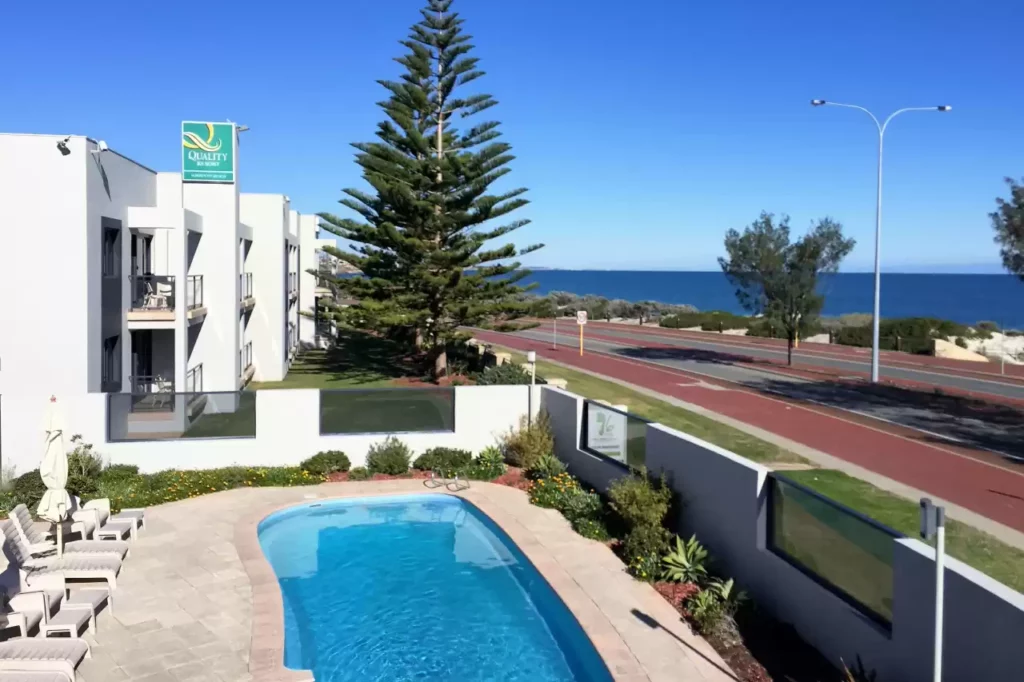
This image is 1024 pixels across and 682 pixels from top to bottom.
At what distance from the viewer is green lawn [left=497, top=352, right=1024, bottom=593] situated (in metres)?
7.79

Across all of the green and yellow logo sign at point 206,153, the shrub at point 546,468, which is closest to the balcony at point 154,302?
the green and yellow logo sign at point 206,153

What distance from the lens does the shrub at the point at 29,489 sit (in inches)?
512

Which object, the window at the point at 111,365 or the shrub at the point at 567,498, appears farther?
the window at the point at 111,365

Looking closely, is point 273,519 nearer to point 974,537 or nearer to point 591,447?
point 591,447

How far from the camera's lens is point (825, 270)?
101 feet

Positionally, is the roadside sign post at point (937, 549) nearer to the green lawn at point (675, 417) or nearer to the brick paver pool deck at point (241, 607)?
the brick paver pool deck at point (241, 607)

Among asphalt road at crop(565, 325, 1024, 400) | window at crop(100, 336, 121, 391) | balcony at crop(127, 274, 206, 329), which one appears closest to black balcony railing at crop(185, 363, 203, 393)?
balcony at crop(127, 274, 206, 329)

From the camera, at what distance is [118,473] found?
14438 mm

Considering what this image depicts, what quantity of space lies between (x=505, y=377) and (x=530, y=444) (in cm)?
472

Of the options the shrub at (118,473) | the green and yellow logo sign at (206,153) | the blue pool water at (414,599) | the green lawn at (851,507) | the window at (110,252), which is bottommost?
the blue pool water at (414,599)

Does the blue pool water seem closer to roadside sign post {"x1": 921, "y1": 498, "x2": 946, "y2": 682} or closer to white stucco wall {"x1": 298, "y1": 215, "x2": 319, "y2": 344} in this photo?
roadside sign post {"x1": 921, "y1": 498, "x2": 946, "y2": 682}

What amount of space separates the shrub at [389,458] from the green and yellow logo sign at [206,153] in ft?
31.7

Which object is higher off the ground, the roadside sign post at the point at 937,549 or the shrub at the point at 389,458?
the roadside sign post at the point at 937,549

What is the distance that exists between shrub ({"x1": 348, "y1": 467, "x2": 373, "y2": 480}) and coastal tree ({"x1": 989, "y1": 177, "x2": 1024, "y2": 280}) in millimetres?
16007
